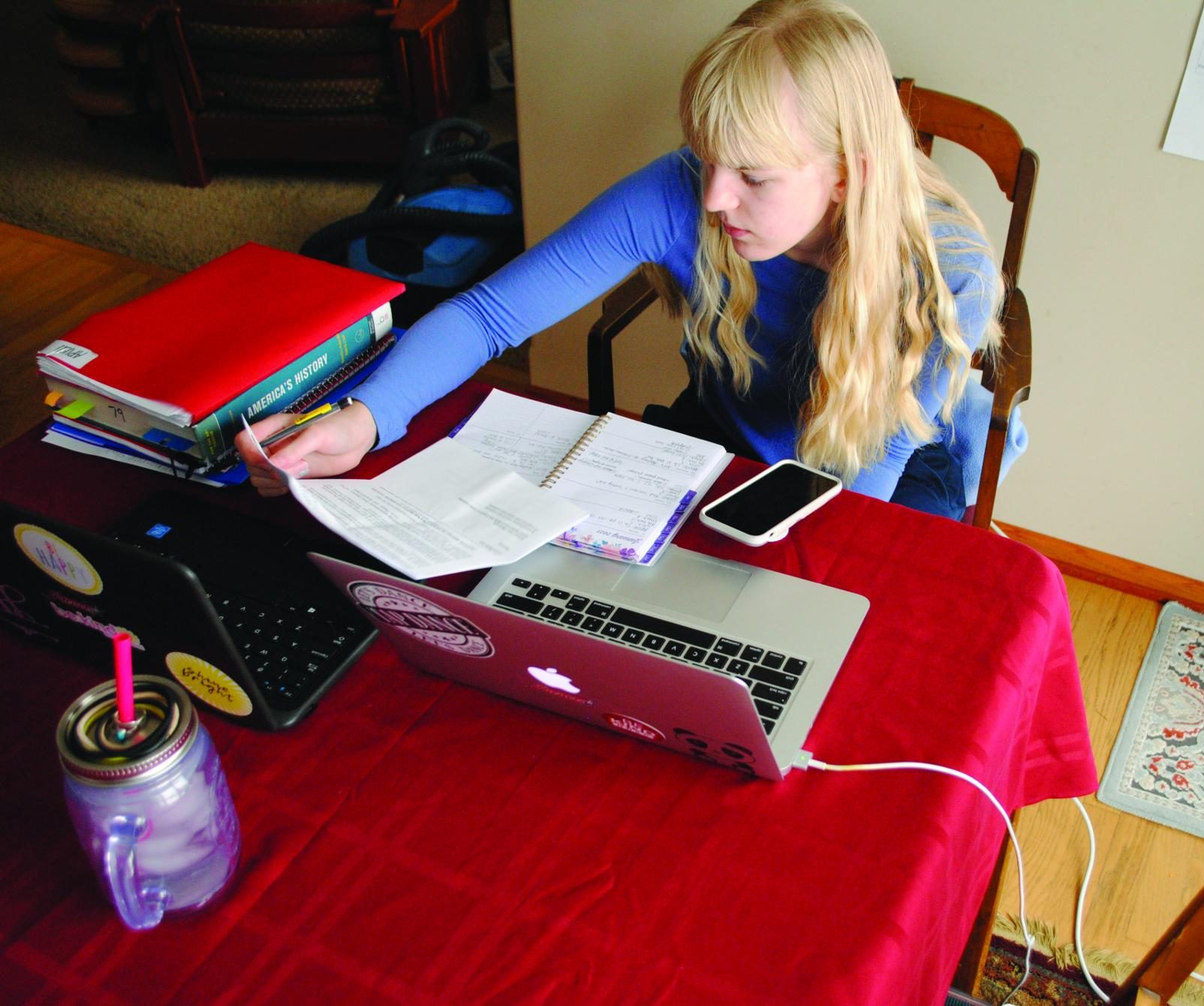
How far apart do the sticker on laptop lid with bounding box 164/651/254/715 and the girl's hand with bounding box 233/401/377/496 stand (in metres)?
0.25

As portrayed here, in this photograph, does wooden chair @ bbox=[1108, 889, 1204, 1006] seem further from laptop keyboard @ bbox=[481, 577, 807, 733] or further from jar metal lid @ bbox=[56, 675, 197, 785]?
jar metal lid @ bbox=[56, 675, 197, 785]

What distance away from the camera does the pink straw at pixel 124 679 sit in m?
0.63

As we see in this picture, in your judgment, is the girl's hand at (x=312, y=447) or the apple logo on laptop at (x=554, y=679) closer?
the apple logo on laptop at (x=554, y=679)

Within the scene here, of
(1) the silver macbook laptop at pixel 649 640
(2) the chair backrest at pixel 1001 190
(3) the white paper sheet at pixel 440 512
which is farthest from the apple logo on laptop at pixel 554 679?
(2) the chair backrest at pixel 1001 190

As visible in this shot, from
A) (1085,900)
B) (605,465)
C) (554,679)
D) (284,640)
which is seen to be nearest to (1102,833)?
(1085,900)

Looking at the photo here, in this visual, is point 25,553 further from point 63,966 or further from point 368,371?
point 368,371

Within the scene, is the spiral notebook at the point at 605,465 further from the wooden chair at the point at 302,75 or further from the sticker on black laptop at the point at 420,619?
the wooden chair at the point at 302,75

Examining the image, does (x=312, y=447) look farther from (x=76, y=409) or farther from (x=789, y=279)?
(x=789, y=279)

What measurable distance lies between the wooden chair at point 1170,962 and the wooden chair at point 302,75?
2.68 m

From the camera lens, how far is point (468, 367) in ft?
4.05

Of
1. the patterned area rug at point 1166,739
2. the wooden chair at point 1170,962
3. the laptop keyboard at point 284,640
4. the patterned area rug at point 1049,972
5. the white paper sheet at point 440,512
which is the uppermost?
the white paper sheet at point 440,512

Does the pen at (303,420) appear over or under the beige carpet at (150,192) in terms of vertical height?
over

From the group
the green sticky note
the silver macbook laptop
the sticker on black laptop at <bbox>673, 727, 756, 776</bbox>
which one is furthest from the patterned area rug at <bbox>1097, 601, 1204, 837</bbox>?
the green sticky note

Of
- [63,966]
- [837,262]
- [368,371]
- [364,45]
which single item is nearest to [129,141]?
[364,45]
